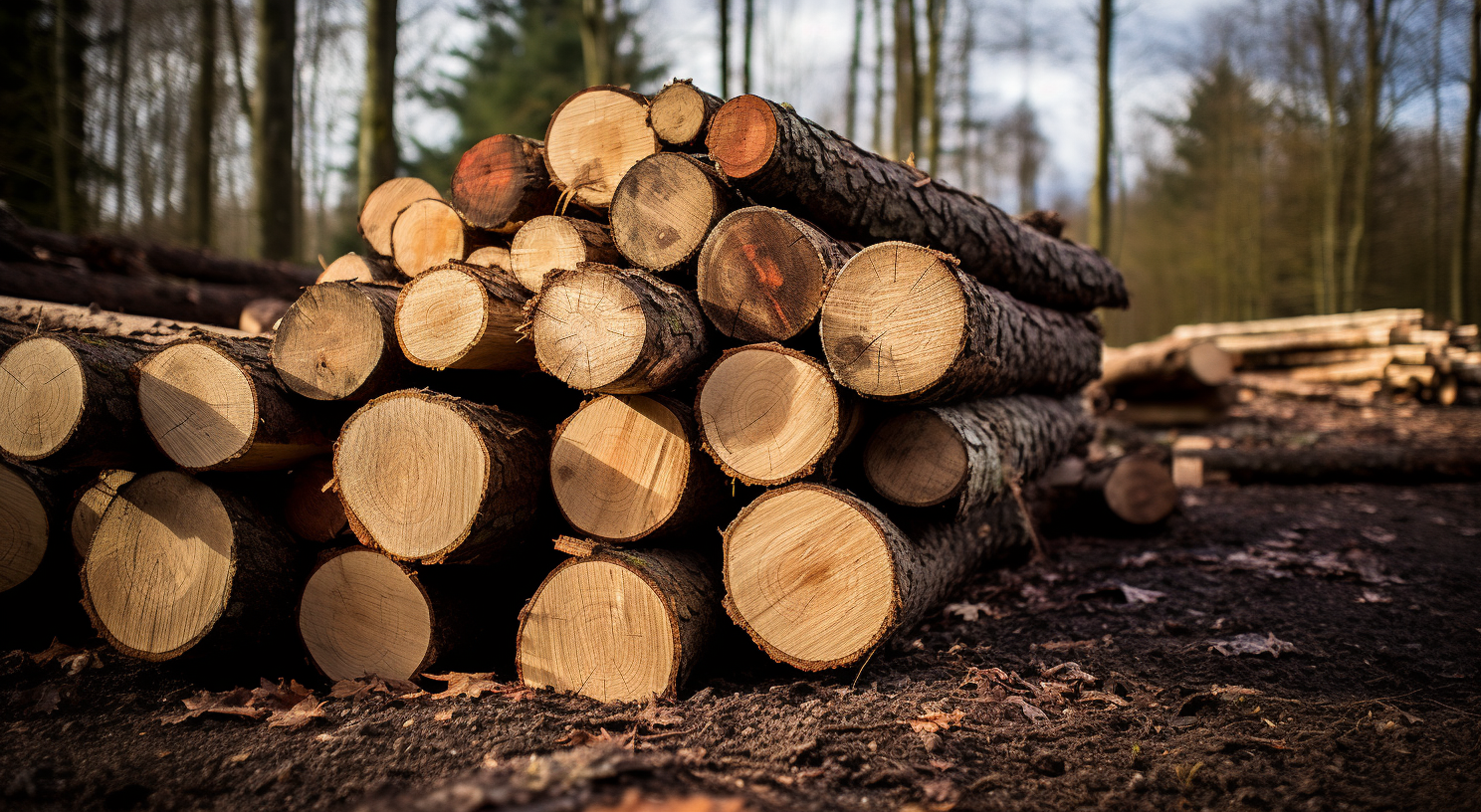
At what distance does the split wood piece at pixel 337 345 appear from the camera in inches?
107

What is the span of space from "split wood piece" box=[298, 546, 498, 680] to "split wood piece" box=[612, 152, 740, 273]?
54.1 inches

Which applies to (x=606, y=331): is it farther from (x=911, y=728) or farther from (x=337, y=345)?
(x=911, y=728)

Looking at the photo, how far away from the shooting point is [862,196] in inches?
124

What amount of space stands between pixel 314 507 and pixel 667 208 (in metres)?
1.78

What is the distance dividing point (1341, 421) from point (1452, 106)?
1181 cm

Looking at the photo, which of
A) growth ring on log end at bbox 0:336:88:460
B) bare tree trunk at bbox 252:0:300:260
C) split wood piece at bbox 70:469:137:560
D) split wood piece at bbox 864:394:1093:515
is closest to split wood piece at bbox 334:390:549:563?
growth ring on log end at bbox 0:336:88:460

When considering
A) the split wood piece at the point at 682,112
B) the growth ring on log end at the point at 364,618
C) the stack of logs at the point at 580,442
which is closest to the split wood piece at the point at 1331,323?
the stack of logs at the point at 580,442

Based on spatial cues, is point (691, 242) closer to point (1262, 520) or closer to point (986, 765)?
point (986, 765)

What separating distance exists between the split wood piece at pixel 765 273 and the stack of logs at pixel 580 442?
10 mm

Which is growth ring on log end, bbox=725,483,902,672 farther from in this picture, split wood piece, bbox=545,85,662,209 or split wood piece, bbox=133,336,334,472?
split wood piece, bbox=133,336,334,472

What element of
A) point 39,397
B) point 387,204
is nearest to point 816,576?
point 39,397

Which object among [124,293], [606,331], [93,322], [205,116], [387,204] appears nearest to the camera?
[606,331]

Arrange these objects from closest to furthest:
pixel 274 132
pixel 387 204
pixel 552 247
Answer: pixel 552 247
pixel 387 204
pixel 274 132

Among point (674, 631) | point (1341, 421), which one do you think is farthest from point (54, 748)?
point (1341, 421)
